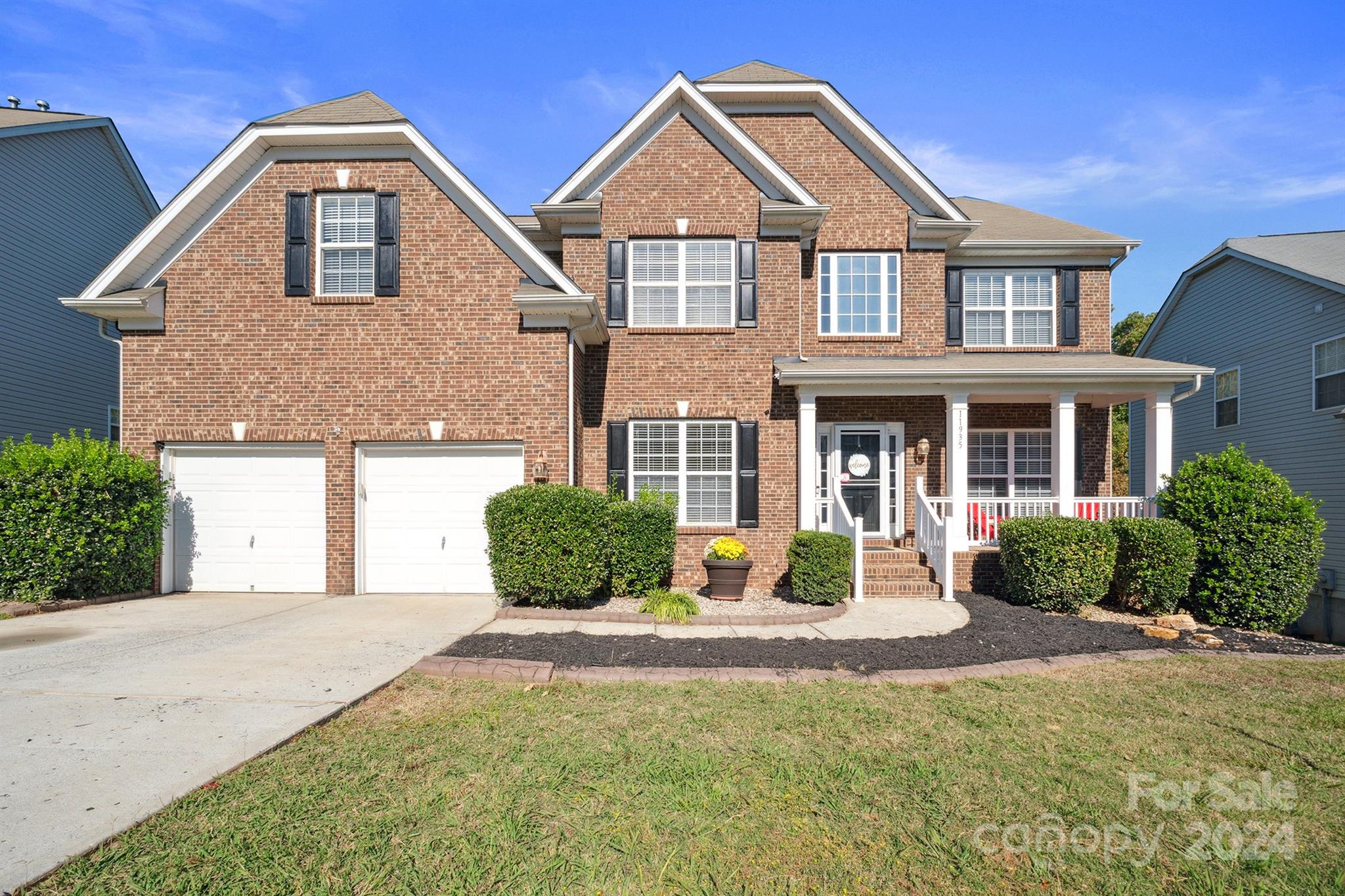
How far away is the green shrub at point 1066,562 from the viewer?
9.42m

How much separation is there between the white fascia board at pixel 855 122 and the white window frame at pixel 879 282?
117 cm

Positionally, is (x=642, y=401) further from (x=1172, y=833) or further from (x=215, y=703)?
(x=1172, y=833)

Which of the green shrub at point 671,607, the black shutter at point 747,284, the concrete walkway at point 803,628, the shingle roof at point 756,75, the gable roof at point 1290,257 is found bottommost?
the concrete walkway at point 803,628

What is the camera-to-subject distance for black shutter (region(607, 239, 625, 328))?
39.2ft

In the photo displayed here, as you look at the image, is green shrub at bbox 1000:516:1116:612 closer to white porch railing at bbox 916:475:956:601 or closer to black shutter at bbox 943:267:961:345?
white porch railing at bbox 916:475:956:601

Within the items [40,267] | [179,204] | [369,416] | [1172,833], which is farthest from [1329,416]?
[40,267]

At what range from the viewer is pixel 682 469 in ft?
39.2

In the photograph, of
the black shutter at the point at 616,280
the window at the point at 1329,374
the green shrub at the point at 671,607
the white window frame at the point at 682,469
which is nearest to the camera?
the green shrub at the point at 671,607

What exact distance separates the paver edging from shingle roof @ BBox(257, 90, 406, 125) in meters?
7.31

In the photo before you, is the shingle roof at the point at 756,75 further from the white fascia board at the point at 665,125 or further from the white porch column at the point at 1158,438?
the white porch column at the point at 1158,438

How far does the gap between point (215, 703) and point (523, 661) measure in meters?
2.37

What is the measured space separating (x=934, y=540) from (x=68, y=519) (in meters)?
12.1

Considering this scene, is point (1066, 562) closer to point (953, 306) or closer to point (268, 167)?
point (953, 306)

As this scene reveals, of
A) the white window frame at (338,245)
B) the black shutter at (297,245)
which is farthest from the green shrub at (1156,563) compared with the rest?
the black shutter at (297,245)
